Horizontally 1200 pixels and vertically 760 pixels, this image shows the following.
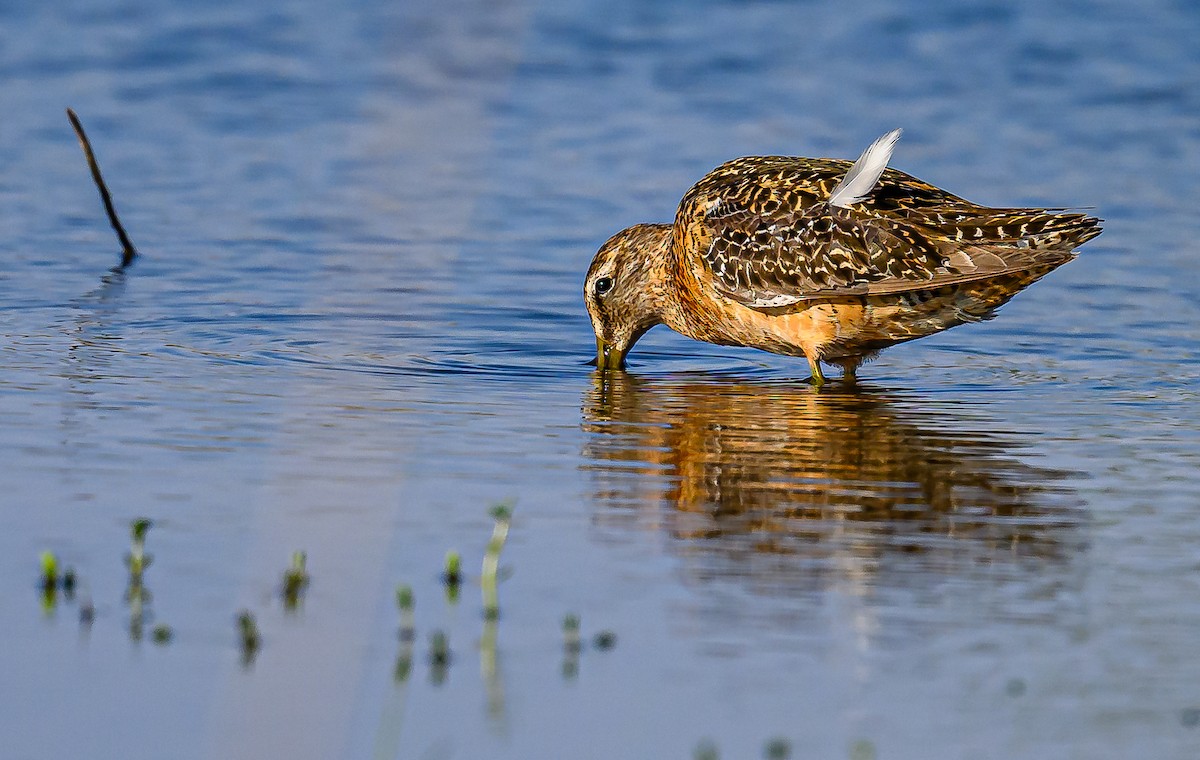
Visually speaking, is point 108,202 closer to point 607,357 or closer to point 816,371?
point 607,357

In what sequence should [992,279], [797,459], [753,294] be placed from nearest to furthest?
[797,459] → [992,279] → [753,294]

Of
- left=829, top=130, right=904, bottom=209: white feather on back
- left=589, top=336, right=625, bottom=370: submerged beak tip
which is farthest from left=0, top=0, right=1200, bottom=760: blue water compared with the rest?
left=829, top=130, right=904, bottom=209: white feather on back

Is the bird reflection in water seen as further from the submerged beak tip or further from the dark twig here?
the dark twig

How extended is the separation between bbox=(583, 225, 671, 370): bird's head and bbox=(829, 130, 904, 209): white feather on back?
1.09 metres

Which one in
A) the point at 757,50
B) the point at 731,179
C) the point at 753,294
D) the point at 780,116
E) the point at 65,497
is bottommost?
the point at 65,497

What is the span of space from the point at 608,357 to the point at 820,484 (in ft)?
8.25

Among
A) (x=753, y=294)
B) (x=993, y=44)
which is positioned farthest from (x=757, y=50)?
(x=753, y=294)

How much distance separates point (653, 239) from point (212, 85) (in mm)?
6007

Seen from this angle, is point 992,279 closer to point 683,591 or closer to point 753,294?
point 753,294

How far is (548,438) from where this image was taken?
5.84 metres

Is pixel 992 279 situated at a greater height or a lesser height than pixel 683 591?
greater

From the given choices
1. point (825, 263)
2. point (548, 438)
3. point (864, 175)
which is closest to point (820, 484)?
point (548, 438)

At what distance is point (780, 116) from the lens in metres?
12.2

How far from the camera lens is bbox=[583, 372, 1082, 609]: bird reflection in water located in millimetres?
4426
